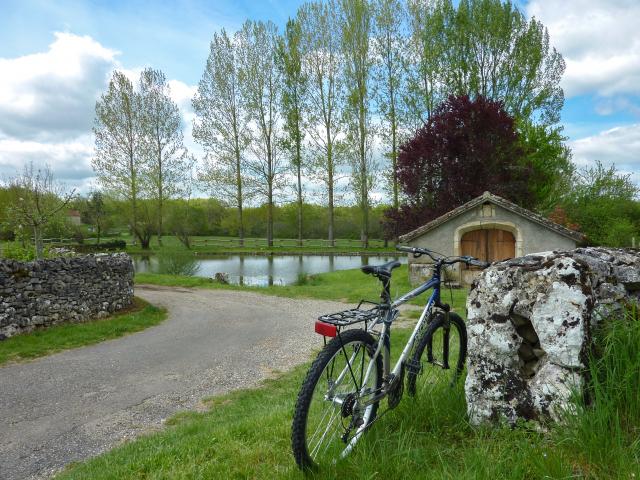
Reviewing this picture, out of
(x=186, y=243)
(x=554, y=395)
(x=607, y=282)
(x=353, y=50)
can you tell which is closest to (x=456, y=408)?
(x=554, y=395)

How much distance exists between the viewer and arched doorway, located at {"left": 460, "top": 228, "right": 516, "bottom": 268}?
15.6 meters

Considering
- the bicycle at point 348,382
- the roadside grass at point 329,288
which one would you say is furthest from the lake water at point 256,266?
the bicycle at point 348,382

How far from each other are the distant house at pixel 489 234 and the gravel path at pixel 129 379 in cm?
652

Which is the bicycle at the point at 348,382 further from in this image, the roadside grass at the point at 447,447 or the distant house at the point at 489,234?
the distant house at the point at 489,234

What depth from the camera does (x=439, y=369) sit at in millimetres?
3691

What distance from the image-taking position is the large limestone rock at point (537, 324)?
2.47 metres

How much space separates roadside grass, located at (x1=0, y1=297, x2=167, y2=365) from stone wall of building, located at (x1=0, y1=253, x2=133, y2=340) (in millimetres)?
258

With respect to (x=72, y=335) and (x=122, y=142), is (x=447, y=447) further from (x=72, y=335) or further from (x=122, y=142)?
(x=122, y=142)

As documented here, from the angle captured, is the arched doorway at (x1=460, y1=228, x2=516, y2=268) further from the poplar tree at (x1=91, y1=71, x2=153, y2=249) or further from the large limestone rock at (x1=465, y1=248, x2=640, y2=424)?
the poplar tree at (x1=91, y1=71, x2=153, y2=249)

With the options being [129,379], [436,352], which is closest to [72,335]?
[129,379]

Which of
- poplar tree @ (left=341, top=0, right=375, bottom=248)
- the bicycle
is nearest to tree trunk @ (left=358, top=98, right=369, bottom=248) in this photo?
poplar tree @ (left=341, top=0, right=375, bottom=248)

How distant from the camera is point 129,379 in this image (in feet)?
22.5

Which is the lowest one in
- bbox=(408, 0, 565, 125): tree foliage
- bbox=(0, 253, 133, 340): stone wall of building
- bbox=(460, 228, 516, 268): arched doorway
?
bbox=(0, 253, 133, 340): stone wall of building

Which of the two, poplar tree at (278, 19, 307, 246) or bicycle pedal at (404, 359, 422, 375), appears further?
poplar tree at (278, 19, 307, 246)
